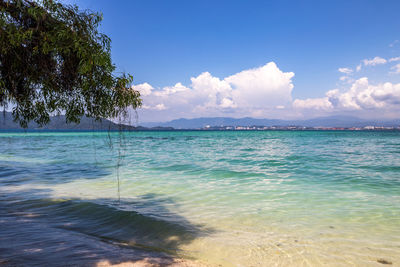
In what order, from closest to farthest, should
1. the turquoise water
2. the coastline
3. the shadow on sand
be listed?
the coastline → the shadow on sand → the turquoise water

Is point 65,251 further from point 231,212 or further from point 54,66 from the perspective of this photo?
point 231,212

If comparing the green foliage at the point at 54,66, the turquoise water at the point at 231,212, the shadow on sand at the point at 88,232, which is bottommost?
the turquoise water at the point at 231,212

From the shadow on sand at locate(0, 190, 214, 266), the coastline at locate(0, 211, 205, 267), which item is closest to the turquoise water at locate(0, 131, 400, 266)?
the shadow on sand at locate(0, 190, 214, 266)

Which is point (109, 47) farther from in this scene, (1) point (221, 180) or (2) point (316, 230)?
(1) point (221, 180)

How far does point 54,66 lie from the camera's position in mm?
5398

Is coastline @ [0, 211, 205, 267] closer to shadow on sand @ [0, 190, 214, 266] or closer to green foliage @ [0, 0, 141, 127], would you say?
shadow on sand @ [0, 190, 214, 266]

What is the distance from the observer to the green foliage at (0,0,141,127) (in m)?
4.92

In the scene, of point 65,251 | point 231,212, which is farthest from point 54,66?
point 231,212

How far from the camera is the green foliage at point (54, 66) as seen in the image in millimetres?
4922

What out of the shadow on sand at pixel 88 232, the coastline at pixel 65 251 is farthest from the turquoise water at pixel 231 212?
the coastline at pixel 65 251

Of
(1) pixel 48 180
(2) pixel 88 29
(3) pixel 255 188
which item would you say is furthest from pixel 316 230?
(1) pixel 48 180

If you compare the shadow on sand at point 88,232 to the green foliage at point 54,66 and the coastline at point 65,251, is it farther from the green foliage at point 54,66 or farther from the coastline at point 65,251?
the green foliage at point 54,66

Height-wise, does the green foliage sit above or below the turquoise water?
above

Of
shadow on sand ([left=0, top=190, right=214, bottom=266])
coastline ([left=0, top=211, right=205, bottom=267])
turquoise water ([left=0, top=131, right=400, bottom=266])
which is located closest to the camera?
coastline ([left=0, top=211, right=205, bottom=267])
